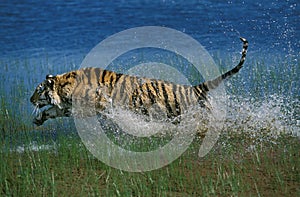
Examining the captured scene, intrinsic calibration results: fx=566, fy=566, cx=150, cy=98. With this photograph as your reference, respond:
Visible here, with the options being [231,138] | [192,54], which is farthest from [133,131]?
[192,54]

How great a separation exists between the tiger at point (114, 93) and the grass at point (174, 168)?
45 centimetres

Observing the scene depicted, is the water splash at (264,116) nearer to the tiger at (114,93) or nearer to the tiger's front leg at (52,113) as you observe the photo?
the tiger at (114,93)

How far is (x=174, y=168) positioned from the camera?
18.5ft

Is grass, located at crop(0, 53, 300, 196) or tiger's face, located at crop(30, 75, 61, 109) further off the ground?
tiger's face, located at crop(30, 75, 61, 109)

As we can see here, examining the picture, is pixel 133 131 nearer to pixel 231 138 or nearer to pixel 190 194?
pixel 231 138

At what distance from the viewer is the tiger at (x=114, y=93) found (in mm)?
6531

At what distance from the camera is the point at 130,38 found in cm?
1445

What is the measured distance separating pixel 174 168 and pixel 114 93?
1.46 m

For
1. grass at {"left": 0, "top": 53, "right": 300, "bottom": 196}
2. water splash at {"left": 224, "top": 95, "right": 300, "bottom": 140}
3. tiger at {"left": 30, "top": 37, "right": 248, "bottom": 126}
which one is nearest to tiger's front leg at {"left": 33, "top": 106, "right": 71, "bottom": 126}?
tiger at {"left": 30, "top": 37, "right": 248, "bottom": 126}

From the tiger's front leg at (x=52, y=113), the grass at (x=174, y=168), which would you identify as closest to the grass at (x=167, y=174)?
the grass at (x=174, y=168)

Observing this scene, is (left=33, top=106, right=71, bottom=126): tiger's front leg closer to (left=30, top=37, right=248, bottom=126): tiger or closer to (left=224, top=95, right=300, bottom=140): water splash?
(left=30, top=37, right=248, bottom=126): tiger

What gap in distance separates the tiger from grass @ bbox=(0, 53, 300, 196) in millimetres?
453

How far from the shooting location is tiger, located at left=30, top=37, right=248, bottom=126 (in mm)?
6531

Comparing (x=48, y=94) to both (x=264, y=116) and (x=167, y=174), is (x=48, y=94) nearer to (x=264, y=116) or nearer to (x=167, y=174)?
(x=167, y=174)
